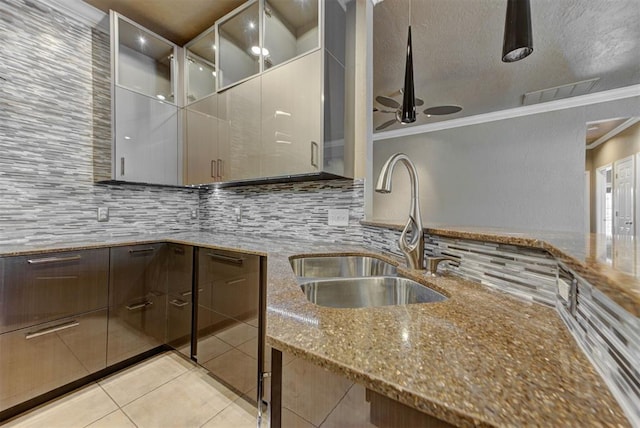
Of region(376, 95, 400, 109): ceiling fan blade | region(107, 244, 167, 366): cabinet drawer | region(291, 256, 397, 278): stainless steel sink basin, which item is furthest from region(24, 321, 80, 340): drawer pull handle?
region(376, 95, 400, 109): ceiling fan blade

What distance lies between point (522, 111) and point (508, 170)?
807 mm

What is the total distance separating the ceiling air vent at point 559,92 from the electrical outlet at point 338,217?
9.91 ft

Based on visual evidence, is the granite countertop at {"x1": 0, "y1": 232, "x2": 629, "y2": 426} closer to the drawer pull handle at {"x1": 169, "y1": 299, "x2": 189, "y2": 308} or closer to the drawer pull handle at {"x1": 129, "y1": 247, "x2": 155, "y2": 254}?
the drawer pull handle at {"x1": 169, "y1": 299, "x2": 189, "y2": 308}

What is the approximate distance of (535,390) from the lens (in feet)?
1.13

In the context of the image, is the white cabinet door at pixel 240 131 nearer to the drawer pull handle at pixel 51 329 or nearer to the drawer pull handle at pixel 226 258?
the drawer pull handle at pixel 226 258

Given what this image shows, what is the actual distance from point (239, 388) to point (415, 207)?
140 cm

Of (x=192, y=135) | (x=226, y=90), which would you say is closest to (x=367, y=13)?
(x=226, y=90)

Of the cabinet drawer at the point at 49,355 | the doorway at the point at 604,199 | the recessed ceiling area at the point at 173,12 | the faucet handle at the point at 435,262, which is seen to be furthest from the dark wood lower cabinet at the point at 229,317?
the doorway at the point at 604,199

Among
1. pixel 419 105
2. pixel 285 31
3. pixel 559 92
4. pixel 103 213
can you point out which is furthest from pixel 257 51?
pixel 559 92

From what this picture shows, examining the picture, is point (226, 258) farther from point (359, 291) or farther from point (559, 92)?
point (559, 92)

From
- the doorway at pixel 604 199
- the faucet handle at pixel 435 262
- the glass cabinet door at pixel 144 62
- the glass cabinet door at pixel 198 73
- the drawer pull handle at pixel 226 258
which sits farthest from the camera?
the doorway at pixel 604 199

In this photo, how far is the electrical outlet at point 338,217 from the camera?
1.80 m

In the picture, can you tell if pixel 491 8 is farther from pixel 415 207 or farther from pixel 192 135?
pixel 192 135

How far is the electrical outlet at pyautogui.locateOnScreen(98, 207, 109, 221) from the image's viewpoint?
2050 millimetres
